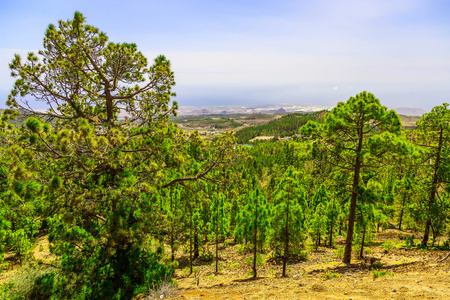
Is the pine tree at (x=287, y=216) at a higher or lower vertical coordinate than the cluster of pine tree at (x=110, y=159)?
lower

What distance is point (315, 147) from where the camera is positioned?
13.0 m

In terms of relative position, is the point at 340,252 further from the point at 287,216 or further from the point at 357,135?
the point at 357,135

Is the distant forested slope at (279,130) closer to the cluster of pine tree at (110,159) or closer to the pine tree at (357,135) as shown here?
the pine tree at (357,135)

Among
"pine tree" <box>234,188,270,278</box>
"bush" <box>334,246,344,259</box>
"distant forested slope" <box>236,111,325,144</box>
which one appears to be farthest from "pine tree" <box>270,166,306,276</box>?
"distant forested slope" <box>236,111,325,144</box>

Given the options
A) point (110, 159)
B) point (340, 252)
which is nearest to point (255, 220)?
point (340, 252)

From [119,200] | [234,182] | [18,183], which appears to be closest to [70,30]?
[18,183]

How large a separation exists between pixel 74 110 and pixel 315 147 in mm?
12424

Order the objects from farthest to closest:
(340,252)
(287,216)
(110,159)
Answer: (340,252), (287,216), (110,159)

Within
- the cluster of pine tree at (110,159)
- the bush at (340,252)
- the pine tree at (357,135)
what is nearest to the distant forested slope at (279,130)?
the bush at (340,252)

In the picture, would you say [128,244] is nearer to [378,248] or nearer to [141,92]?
[141,92]

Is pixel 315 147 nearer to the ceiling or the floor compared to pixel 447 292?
nearer to the ceiling

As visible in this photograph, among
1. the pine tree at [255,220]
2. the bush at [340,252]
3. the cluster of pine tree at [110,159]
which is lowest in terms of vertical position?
the bush at [340,252]

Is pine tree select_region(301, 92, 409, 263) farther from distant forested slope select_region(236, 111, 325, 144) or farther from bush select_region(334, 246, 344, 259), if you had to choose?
distant forested slope select_region(236, 111, 325, 144)

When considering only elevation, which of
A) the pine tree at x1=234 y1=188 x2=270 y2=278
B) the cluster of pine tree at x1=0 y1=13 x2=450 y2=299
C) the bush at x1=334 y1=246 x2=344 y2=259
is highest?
the cluster of pine tree at x1=0 y1=13 x2=450 y2=299
